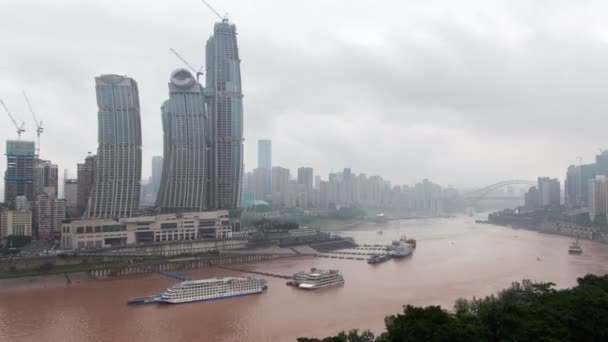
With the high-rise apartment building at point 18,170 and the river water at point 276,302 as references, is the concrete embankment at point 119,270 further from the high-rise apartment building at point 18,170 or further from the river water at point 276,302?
the high-rise apartment building at point 18,170

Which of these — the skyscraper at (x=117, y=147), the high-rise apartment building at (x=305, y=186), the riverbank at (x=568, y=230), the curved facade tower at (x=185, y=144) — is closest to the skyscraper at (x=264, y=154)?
the high-rise apartment building at (x=305, y=186)

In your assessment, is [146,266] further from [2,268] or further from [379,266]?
[379,266]

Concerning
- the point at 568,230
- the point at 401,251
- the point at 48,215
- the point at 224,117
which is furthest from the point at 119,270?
the point at 568,230

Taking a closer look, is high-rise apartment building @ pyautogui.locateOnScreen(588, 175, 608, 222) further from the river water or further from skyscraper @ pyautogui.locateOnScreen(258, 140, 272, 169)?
skyscraper @ pyautogui.locateOnScreen(258, 140, 272, 169)

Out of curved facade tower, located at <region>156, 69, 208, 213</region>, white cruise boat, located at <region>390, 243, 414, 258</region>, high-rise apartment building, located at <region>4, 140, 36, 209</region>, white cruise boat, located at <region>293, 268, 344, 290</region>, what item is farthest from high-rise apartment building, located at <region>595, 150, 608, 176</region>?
high-rise apartment building, located at <region>4, 140, 36, 209</region>

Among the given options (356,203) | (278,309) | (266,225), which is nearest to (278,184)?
(356,203)

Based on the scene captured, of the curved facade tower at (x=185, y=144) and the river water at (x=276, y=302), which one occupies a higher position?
the curved facade tower at (x=185, y=144)

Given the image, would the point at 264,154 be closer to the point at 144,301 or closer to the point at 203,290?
the point at 203,290
